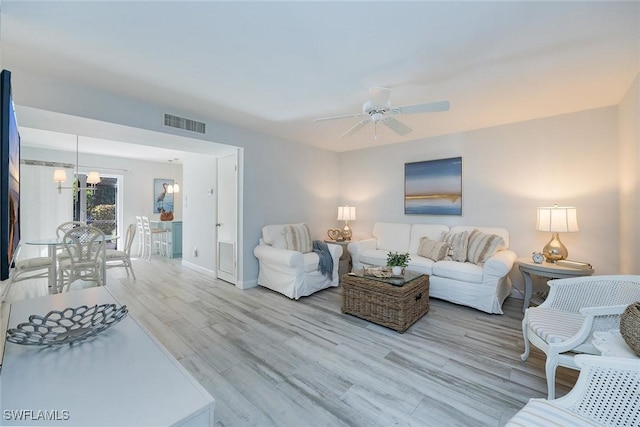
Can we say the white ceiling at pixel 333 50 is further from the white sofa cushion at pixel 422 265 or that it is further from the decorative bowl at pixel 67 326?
the white sofa cushion at pixel 422 265

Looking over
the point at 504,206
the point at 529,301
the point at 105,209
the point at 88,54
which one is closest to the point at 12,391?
the point at 88,54

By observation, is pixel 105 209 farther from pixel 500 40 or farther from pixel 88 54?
pixel 500 40

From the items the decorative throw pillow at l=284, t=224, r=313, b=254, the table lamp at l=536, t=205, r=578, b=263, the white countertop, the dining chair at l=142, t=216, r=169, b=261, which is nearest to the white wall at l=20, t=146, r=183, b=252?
the dining chair at l=142, t=216, r=169, b=261

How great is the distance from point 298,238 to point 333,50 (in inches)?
108

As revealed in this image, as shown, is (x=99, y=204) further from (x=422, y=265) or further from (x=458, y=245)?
(x=458, y=245)

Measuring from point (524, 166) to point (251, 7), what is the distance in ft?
12.5

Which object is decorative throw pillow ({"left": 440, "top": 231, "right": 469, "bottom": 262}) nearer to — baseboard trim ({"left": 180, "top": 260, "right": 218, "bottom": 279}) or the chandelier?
baseboard trim ({"left": 180, "top": 260, "right": 218, "bottom": 279})

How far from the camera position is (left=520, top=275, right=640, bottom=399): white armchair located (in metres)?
1.61

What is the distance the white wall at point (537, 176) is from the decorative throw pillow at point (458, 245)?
0.51m

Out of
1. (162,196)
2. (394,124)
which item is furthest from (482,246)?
(162,196)

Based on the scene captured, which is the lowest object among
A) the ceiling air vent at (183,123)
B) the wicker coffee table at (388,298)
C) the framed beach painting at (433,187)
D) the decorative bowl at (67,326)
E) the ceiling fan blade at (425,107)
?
the wicker coffee table at (388,298)

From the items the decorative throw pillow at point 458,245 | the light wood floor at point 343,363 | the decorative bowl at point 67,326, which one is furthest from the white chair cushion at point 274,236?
the decorative bowl at point 67,326

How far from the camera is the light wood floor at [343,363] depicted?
5.40 feet

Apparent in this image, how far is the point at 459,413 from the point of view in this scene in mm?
1624
